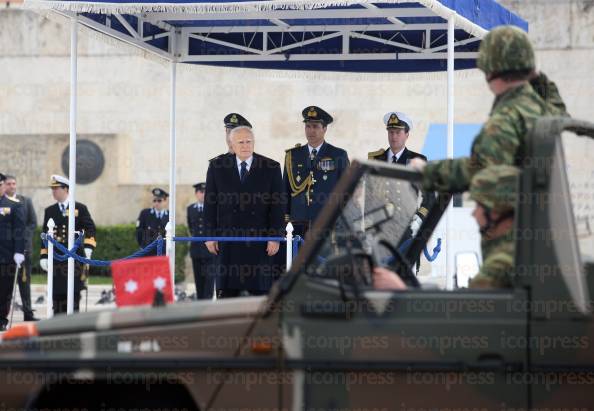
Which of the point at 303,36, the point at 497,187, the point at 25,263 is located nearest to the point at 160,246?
the point at 303,36

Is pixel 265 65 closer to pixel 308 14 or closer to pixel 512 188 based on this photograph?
pixel 308 14

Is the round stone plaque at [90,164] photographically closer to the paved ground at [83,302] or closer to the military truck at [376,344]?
the paved ground at [83,302]

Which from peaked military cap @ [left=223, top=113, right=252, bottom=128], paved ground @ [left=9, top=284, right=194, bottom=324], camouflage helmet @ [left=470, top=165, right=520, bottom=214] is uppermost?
peaked military cap @ [left=223, top=113, right=252, bottom=128]

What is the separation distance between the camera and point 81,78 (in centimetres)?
2950

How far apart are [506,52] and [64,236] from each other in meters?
12.3

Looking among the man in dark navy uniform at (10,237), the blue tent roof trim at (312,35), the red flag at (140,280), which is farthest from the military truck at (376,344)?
the man in dark navy uniform at (10,237)

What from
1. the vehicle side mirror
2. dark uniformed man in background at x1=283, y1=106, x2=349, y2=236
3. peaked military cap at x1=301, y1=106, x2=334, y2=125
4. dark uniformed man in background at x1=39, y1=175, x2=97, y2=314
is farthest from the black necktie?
dark uniformed man in background at x1=39, y1=175, x2=97, y2=314

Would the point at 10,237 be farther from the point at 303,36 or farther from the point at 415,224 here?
the point at 415,224

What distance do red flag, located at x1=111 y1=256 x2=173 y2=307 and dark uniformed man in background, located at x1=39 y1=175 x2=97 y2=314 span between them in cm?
1028

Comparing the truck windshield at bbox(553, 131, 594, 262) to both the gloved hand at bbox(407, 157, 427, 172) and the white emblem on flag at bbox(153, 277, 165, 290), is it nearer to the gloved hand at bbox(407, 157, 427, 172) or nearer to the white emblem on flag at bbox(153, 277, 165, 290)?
the gloved hand at bbox(407, 157, 427, 172)

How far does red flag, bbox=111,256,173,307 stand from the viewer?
4898 mm

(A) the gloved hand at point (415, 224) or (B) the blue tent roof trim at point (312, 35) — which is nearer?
(A) the gloved hand at point (415, 224)

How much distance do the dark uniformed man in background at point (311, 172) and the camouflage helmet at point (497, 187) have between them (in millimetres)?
7272

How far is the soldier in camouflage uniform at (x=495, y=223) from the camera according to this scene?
14.8 ft
